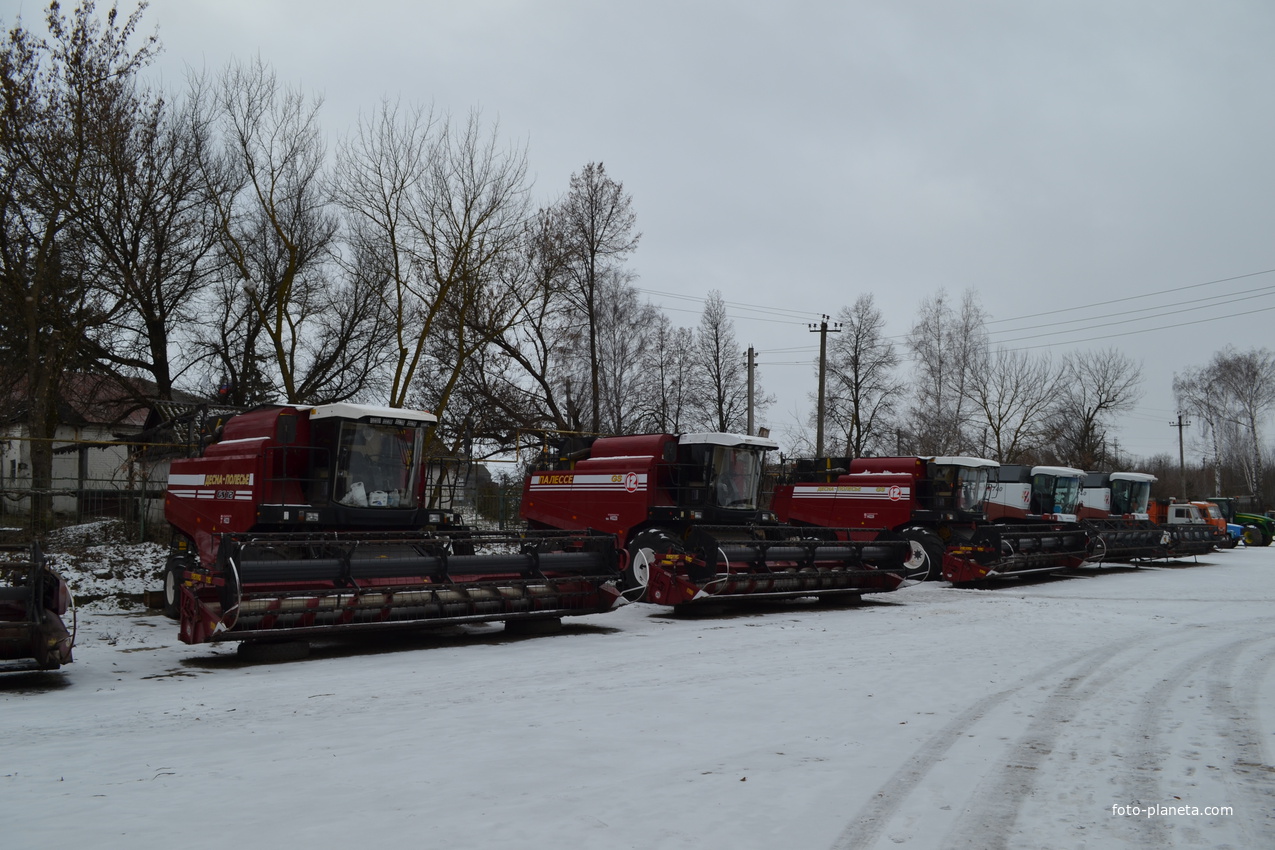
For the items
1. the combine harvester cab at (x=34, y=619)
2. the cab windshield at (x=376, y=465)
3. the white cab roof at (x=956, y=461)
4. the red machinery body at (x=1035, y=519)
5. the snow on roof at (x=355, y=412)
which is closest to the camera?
the combine harvester cab at (x=34, y=619)

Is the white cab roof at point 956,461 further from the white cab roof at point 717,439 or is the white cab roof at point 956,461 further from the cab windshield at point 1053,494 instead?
the cab windshield at point 1053,494

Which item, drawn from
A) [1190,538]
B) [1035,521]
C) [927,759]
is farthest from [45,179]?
[1190,538]

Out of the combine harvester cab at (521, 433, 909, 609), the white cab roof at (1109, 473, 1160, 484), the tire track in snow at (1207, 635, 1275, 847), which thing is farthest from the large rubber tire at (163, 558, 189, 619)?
the white cab roof at (1109, 473, 1160, 484)

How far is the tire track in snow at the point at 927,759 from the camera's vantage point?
14.6ft

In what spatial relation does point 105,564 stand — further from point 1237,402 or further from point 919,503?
point 1237,402

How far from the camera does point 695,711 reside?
711 centimetres

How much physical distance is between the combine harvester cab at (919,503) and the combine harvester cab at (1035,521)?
486 mm

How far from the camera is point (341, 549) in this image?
10.5 metres

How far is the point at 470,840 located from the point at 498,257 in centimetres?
1759

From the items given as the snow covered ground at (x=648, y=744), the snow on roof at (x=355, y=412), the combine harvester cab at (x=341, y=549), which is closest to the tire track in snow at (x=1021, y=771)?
the snow covered ground at (x=648, y=744)

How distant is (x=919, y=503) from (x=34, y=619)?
1732 centimetres

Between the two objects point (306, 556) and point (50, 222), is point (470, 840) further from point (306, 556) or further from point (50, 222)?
point (50, 222)

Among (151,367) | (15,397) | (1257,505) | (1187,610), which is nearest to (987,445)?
(1257,505)

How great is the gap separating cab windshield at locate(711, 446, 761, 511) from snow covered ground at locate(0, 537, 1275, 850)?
4.85 metres
